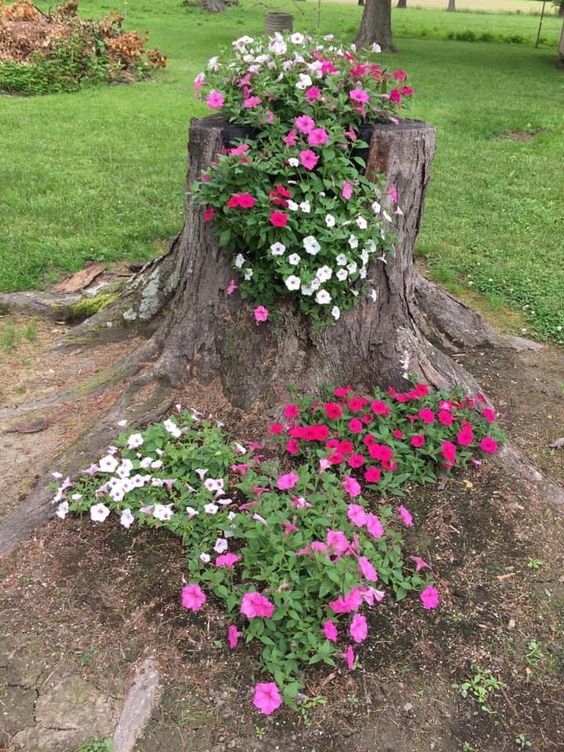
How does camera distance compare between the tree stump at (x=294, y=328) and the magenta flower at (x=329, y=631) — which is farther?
the tree stump at (x=294, y=328)

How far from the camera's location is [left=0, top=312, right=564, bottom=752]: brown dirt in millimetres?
1985

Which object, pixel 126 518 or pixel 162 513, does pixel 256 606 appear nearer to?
pixel 162 513

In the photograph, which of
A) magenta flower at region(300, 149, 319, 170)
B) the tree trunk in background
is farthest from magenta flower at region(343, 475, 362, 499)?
the tree trunk in background

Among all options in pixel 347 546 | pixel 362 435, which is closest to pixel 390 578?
pixel 347 546

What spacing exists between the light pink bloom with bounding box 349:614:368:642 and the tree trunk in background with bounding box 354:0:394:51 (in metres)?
15.7

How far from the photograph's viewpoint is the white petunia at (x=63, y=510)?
2574mm

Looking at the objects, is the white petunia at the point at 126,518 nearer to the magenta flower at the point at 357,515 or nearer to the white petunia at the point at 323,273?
the magenta flower at the point at 357,515

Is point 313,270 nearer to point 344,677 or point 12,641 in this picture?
point 344,677

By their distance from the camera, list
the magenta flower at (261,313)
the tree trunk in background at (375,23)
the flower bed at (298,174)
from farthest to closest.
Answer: the tree trunk in background at (375,23) → the magenta flower at (261,313) → the flower bed at (298,174)

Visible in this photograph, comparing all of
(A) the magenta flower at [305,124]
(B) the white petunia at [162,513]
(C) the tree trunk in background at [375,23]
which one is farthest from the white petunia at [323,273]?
(C) the tree trunk in background at [375,23]

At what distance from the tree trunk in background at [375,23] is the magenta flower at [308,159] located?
14.5 metres

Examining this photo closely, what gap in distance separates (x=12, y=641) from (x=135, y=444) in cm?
84

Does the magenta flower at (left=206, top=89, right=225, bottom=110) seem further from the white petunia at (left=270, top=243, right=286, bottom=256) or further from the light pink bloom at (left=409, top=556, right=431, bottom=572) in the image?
the light pink bloom at (left=409, top=556, right=431, bottom=572)

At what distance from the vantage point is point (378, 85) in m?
2.81
